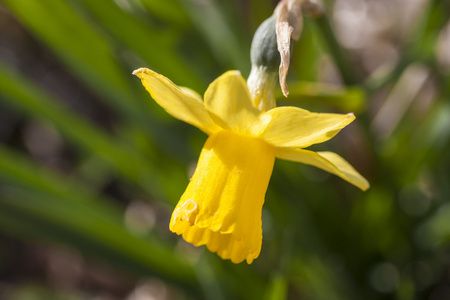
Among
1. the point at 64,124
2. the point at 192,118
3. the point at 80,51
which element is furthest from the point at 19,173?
the point at 192,118

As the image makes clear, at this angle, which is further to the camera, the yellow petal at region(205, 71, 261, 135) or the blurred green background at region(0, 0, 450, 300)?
the blurred green background at region(0, 0, 450, 300)

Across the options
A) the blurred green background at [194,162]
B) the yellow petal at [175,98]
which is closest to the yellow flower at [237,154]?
the yellow petal at [175,98]

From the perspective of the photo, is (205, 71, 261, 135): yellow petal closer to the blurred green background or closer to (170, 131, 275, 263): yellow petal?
(170, 131, 275, 263): yellow petal

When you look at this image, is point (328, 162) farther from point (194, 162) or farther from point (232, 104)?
point (194, 162)

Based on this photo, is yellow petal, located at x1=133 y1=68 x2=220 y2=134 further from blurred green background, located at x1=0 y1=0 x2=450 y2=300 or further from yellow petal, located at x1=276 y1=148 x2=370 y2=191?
blurred green background, located at x1=0 y1=0 x2=450 y2=300

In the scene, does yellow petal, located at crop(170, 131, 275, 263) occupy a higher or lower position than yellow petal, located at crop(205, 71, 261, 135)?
lower

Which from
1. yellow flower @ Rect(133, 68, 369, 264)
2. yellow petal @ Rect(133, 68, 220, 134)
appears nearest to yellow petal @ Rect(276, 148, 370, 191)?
yellow flower @ Rect(133, 68, 369, 264)

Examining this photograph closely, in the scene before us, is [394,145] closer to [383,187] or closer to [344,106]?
[383,187]
